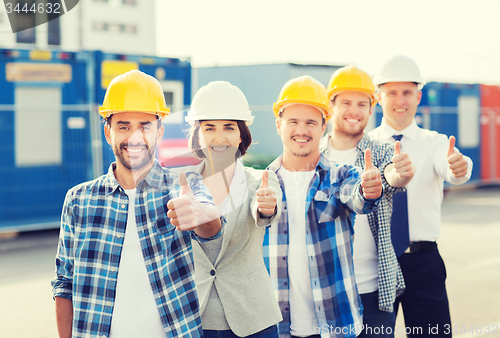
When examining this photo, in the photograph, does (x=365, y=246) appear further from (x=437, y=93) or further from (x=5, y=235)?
(x=437, y=93)

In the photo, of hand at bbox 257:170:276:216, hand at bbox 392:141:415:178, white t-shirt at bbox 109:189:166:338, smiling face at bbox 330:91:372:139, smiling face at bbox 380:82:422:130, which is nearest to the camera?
white t-shirt at bbox 109:189:166:338

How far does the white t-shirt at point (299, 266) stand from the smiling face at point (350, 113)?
2.05ft

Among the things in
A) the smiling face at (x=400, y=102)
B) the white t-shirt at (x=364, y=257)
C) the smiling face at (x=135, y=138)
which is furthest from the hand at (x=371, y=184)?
the smiling face at (x=400, y=102)

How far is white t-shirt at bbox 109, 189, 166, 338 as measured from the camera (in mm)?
1964

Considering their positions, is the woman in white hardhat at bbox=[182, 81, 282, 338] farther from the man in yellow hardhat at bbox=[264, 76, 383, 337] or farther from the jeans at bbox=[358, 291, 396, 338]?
the jeans at bbox=[358, 291, 396, 338]

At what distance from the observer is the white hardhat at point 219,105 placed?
2.22 m

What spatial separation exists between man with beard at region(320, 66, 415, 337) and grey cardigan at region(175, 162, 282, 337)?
31.6 inches

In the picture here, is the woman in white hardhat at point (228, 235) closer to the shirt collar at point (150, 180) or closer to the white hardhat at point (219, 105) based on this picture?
the white hardhat at point (219, 105)

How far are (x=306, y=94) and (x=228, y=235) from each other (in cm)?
91

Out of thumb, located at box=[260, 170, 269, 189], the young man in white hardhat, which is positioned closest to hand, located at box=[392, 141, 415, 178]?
the young man in white hardhat

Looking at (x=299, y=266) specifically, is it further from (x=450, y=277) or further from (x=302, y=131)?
(x=450, y=277)

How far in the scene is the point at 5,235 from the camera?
9445mm

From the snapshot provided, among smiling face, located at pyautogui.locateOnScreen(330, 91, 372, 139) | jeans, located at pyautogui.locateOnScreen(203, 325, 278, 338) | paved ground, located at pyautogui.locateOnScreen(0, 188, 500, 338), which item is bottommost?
paved ground, located at pyautogui.locateOnScreen(0, 188, 500, 338)

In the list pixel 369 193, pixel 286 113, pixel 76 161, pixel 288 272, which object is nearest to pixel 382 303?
pixel 288 272
